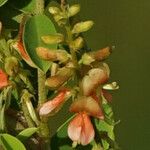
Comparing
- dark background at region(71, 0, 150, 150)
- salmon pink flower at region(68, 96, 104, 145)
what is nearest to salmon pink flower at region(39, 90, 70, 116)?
salmon pink flower at region(68, 96, 104, 145)

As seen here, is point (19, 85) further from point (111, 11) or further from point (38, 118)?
point (111, 11)

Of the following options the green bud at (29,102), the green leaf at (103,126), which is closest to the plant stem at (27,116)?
the green bud at (29,102)

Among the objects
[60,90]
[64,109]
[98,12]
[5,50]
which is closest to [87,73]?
[60,90]

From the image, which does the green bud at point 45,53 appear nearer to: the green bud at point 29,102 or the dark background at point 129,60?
the green bud at point 29,102

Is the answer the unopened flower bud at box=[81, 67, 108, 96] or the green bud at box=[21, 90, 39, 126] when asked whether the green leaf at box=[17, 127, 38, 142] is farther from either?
the unopened flower bud at box=[81, 67, 108, 96]

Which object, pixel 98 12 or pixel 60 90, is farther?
pixel 98 12
